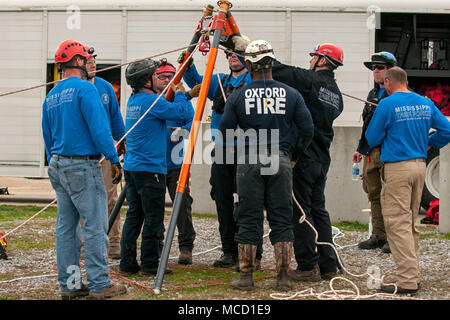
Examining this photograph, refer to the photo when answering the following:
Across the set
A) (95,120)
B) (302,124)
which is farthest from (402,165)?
(95,120)

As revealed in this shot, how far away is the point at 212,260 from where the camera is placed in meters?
6.75

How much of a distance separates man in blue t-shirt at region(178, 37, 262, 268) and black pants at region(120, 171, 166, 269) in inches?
25.3

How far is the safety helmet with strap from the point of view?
5.10 metres

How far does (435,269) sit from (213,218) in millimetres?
4441

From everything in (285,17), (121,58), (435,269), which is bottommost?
(435,269)

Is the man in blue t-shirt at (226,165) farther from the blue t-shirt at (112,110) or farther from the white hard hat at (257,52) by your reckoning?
the blue t-shirt at (112,110)

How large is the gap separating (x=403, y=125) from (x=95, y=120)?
8.81 feet

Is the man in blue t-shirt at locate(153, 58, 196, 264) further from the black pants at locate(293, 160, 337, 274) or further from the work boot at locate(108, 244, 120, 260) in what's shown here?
the black pants at locate(293, 160, 337, 274)

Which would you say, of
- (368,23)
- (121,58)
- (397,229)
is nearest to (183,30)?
(121,58)

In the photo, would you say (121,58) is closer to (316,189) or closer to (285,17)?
(285,17)

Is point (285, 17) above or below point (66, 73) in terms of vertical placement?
above

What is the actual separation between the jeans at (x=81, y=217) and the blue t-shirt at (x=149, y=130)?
78cm

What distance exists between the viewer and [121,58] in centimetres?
1216

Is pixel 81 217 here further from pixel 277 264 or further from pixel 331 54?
pixel 331 54
